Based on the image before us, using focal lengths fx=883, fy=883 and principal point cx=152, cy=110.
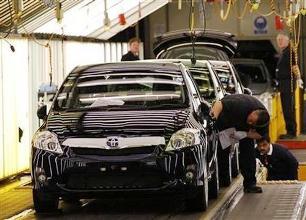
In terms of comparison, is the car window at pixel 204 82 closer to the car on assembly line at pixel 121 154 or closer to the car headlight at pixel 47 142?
the car on assembly line at pixel 121 154

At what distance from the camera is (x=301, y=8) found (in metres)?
17.0

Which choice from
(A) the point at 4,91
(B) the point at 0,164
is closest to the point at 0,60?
(A) the point at 4,91

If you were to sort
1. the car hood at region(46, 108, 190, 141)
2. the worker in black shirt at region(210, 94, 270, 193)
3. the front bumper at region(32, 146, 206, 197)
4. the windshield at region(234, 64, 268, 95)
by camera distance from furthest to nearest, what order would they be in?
the windshield at region(234, 64, 268, 95) → the worker in black shirt at region(210, 94, 270, 193) → the car hood at region(46, 108, 190, 141) → the front bumper at region(32, 146, 206, 197)

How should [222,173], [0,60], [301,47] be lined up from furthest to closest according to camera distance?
[301,47]
[0,60]
[222,173]

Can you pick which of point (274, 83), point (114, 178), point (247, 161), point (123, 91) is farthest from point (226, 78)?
point (274, 83)

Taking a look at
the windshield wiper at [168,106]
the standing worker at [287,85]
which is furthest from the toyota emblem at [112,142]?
the standing worker at [287,85]

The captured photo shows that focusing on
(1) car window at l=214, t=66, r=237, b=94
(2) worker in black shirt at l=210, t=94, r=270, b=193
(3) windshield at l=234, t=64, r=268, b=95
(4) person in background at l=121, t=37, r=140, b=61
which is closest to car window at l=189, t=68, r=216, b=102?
(1) car window at l=214, t=66, r=237, b=94

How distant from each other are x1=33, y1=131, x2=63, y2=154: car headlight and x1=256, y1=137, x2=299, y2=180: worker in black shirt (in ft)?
13.4

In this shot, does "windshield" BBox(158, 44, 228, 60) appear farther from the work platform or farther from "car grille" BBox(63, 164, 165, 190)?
"car grille" BBox(63, 164, 165, 190)

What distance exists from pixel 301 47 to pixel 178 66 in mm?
15603

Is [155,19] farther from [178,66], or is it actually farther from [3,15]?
[178,66]

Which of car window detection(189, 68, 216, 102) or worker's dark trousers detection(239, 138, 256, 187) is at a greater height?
car window detection(189, 68, 216, 102)

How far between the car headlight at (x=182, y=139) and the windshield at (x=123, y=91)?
25.6 inches

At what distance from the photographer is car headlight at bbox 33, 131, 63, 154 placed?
28.7ft
